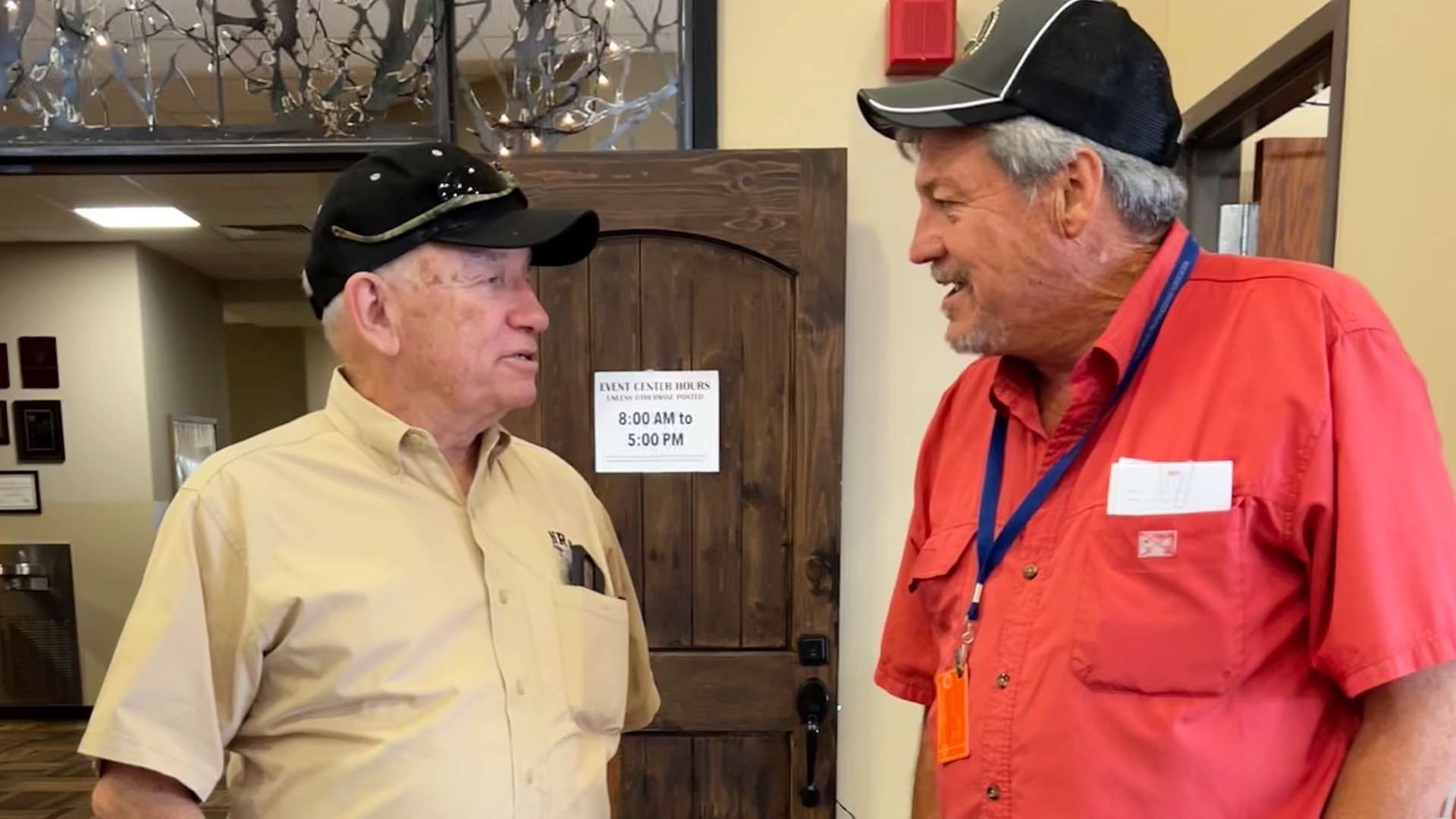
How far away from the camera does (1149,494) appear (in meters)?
0.80

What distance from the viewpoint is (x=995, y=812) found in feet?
2.90

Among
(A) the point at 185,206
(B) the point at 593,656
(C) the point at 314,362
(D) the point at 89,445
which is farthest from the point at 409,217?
(C) the point at 314,362

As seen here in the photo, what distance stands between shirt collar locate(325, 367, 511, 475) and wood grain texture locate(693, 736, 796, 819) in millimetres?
1250

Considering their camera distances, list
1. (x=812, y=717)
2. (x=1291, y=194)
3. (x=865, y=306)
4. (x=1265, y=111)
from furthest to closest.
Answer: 1. (x=865, y=306)
2. (x=812, y=717)
3. (x=1291, y=194)
4. (x=1265, y=111)

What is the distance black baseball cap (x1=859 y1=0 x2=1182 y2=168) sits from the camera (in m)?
0.84

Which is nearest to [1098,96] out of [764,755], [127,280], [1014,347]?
[1014,347]

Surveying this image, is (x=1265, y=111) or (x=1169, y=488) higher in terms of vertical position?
(x=1265, y=111)

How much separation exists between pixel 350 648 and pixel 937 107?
2.87 ft

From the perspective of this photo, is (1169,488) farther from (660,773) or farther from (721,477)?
(660,773)

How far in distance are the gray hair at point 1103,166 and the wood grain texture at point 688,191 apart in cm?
109

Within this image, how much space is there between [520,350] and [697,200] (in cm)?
93

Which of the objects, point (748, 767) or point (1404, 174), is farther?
point (748, 767)

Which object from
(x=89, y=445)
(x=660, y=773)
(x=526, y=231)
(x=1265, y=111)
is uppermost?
(x=1265, y=111)

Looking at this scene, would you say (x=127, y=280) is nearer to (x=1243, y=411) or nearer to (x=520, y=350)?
(x=520, y=350)
